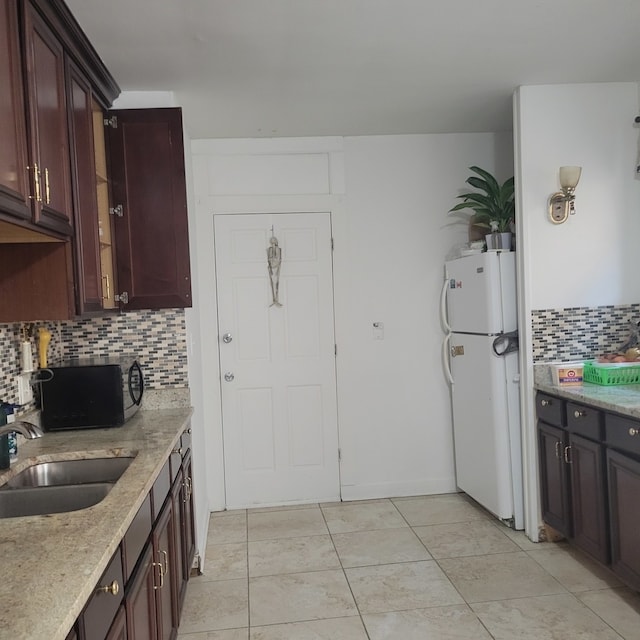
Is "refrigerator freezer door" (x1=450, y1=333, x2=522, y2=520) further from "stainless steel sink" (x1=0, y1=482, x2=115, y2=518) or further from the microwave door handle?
"stainless steel sink" (x1=0, y1=482, x2=115, y2=518)

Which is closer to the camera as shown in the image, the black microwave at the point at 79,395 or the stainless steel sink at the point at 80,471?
the stainless steel sink at the point at 80,471

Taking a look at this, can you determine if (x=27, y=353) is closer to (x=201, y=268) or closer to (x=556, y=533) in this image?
(x=201, y=268)

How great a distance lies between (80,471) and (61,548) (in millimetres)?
930

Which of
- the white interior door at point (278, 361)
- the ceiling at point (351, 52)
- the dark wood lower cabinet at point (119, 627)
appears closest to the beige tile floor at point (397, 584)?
the white interior door at point (278, 361)

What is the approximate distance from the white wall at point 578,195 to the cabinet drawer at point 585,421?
40 cm

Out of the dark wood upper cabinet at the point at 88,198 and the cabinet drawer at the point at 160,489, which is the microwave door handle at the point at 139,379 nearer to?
the dark wood upper cabinet at the point at 88,198

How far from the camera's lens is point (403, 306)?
4.07 m

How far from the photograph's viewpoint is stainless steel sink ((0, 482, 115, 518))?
→ 1.84 metres

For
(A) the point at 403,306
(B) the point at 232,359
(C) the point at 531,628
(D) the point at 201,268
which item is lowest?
(C) the point at 531,628

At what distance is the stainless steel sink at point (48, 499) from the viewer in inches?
72.3

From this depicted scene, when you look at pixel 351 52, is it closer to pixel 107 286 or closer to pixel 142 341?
pixel 107 286

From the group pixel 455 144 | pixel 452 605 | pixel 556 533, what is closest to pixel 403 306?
pixel 455 144

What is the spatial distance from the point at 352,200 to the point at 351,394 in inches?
51.8

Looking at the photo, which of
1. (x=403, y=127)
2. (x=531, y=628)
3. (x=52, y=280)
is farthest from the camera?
(x=403, y=127)
